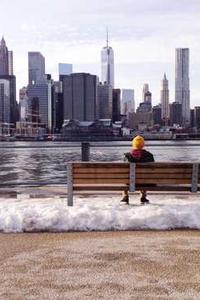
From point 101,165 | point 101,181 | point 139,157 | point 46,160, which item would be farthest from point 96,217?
point 46,160

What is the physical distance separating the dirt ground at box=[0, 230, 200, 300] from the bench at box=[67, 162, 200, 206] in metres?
1.91

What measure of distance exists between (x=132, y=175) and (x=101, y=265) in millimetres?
3667

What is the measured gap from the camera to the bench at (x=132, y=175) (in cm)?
972

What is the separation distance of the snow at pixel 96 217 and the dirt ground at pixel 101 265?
0.28m

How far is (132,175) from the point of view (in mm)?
9727

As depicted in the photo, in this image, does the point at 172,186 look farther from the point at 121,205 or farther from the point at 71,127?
the point at 71,127

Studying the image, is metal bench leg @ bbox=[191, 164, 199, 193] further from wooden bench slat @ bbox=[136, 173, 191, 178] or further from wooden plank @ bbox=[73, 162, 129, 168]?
wooden plank @ bbox=[73, 162, 129, 168]

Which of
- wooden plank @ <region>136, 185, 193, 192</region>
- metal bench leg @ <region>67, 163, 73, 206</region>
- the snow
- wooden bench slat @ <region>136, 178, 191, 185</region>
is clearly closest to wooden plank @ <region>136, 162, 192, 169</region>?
wooden bench slat @ <region>136, 178, 191, 185</region>

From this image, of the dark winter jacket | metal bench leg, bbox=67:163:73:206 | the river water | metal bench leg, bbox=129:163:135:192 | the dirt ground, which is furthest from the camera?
the river water

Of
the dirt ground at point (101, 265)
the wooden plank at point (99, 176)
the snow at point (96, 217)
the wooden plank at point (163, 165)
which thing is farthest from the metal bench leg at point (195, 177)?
the dirt ground at point (101, 265)

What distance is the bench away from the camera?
383 inches

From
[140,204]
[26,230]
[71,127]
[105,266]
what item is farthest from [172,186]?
[71,127]

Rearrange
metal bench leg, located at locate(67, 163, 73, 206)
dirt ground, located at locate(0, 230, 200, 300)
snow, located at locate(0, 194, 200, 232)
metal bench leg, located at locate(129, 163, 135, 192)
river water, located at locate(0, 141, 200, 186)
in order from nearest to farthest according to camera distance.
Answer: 1. dirt ground, located at locate(0, 230, 200, 300)
2. snow, located at locate(0, 194, 200, 232)
3. metal bench leg, located at locate(67, 163, 73, 206)
4. metal bench leg, located at locate(129, 163, 135, 192)
5. river water, located at locate(0, 141, 200, 186)

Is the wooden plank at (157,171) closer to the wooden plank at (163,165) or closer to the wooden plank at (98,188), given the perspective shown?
the wooden plank at (163,165)
